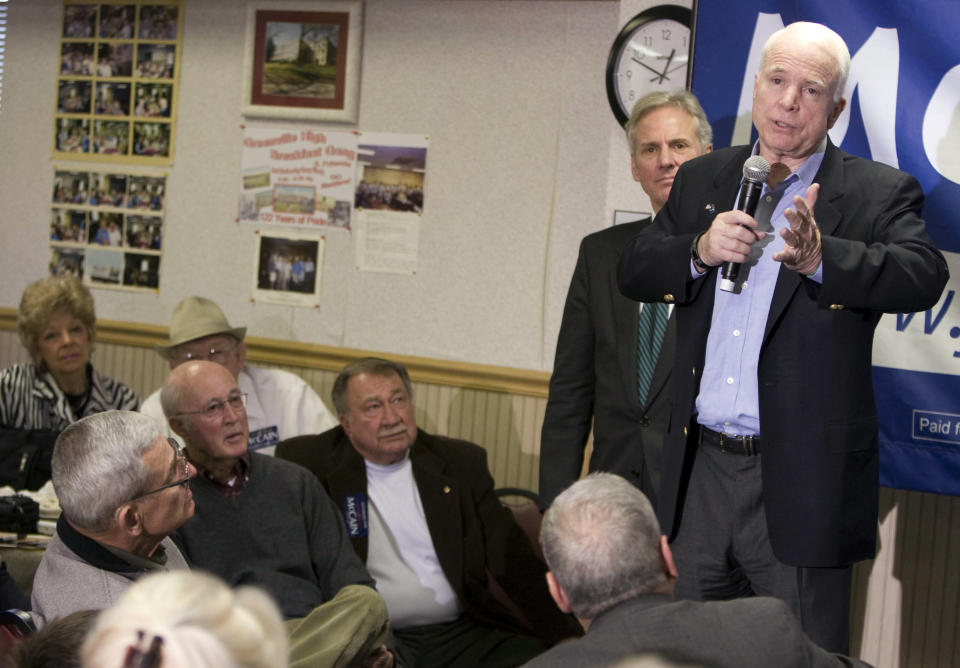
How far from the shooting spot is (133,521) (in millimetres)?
2199

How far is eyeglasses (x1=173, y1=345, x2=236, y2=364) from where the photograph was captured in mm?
4148

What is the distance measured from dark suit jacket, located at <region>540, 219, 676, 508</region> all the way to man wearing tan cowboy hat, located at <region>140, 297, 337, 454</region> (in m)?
1.53

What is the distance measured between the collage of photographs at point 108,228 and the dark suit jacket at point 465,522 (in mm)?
1953

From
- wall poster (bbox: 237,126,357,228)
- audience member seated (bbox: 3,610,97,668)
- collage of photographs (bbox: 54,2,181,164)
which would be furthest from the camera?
collage of photographs (bbox: 54,2,181,164)

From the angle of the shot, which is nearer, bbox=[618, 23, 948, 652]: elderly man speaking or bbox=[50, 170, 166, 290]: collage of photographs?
bbox=[618, 23, 948, 652]: elderly man speaking

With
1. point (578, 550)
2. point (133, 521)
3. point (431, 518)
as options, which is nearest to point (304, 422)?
point (431, 518)

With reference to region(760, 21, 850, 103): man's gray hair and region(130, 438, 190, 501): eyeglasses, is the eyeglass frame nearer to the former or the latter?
region(130, 438, 190, 501): eyeglasses

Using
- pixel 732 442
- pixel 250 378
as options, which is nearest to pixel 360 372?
pixel 250 378

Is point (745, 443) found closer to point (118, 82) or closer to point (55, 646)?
point (55, 646)

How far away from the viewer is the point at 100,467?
218 centimetres

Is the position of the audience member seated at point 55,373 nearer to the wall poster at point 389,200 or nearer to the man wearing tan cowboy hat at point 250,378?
the man wearing tan cowboy hat at point 250,378

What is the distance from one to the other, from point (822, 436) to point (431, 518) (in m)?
1.63

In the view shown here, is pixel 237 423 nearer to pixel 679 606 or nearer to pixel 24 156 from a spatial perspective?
pixel 679 606

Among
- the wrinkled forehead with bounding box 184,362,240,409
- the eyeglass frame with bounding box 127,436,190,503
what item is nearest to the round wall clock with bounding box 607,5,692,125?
the wrinkled forehead with bounding box 184,362,240,409
